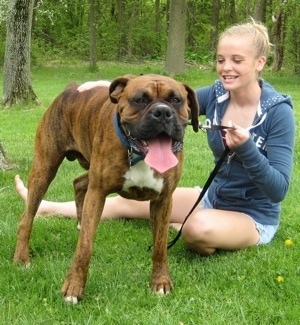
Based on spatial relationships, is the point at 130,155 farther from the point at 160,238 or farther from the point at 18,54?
the point at 18,54

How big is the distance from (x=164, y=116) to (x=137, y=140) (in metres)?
0.26

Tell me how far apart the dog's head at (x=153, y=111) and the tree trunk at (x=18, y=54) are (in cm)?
819

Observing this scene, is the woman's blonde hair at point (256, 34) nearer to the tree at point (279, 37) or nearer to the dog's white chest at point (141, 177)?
the dog's white chest at point (141, 177)

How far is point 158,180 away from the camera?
3.36 m

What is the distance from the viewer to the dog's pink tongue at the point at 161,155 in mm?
3037

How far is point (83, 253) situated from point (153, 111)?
986mm

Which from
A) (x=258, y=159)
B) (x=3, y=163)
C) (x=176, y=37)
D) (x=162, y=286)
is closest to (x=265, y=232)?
(x=258, y=159)

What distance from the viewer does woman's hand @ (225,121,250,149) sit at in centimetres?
332

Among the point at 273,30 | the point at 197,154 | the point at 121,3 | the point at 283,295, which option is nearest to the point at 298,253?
the point at 283,295

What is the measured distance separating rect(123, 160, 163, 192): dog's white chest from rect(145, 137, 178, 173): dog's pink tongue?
0.24 m

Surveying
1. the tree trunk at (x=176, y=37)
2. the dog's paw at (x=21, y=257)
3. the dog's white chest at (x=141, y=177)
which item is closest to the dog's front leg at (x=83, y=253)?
the dog's white chest at (x=141, y=177)

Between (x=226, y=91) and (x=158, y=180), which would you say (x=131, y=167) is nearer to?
(x=158, y=180)

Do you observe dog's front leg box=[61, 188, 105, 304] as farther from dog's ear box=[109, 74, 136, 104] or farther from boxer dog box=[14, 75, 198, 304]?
dog's ear box=[109, 74, 136, 104]

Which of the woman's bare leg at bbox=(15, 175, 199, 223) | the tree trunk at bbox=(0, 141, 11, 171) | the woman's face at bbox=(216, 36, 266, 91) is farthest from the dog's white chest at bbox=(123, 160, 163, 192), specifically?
the tree trunk at bbox=(0, 141, 11, 171)
